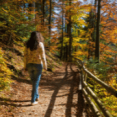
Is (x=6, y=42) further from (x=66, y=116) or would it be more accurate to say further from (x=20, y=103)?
(x=66, y=116)

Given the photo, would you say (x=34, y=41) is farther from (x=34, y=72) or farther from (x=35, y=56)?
(x=34, y=72)

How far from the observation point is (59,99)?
436 centimetres

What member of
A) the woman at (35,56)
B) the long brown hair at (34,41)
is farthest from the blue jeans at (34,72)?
the long brown hair at (34,41)

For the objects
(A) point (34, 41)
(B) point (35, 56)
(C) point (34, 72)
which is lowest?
(C) point (34, 72)

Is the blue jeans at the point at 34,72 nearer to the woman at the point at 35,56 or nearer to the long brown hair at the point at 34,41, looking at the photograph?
the woman at the point at 35,56

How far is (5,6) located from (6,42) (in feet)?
6.58

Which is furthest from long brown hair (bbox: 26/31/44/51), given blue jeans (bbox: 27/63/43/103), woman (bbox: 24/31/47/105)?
blue jeans (bbox: 27/63/43/103)

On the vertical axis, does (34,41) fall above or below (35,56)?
above

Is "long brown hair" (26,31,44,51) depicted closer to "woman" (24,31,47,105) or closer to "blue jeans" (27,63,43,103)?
"woman" (24,31,47,105)

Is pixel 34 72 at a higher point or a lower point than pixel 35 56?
lower

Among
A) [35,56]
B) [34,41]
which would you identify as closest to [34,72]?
[35,56]

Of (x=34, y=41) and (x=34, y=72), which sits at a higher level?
(x=34, y=41)

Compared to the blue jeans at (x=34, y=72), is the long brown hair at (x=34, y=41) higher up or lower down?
higher up

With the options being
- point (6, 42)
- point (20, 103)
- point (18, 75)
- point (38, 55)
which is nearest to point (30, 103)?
point (20, 103)
